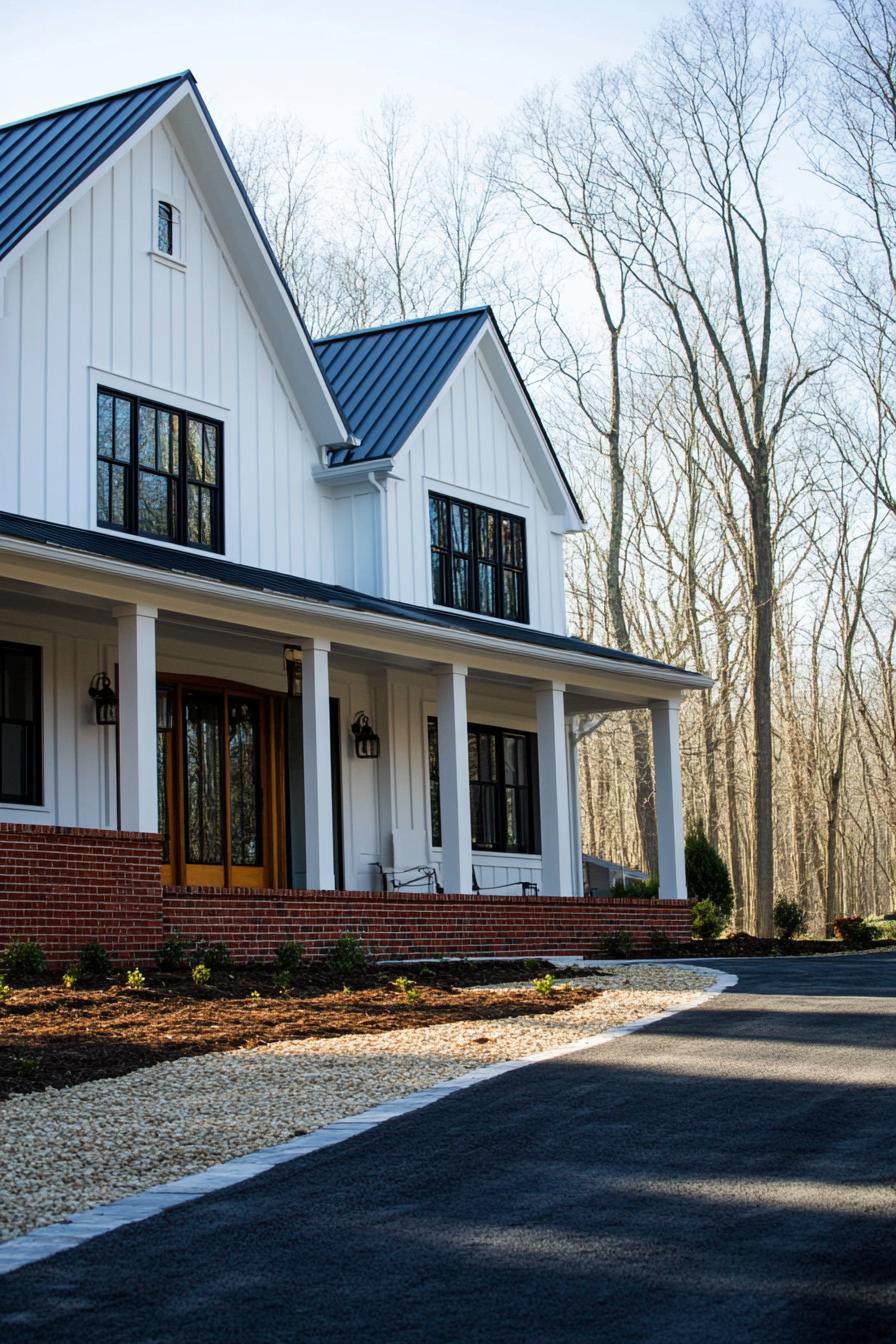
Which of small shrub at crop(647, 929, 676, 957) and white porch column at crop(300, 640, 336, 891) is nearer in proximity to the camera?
white porch column at crop(300, 640, 336, 891)

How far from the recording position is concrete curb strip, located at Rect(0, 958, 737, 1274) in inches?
205

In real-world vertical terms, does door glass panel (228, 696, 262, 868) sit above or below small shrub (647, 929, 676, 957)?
above

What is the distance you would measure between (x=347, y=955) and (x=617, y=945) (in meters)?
4.52

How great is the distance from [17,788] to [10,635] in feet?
4.83

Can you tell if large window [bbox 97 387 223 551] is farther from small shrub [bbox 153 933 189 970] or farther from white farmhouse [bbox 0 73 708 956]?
small shrub [bbox 153 933 189 970]

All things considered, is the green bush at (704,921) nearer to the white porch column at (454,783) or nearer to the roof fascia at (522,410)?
the roof fascia at (522,410)

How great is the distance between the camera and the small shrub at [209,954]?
14.1 m

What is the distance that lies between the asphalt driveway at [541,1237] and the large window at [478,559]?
1381cm

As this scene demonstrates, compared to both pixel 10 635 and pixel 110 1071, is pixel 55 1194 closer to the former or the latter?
pixel 110 1071

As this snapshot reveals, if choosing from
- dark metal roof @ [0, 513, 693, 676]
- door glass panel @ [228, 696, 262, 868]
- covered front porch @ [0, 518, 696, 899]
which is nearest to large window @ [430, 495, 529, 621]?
dark metal roof @ [0, 513, 693, 676]

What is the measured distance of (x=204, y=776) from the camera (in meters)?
18.0

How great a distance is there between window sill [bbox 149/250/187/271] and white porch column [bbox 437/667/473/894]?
532cm

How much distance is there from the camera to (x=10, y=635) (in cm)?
1570

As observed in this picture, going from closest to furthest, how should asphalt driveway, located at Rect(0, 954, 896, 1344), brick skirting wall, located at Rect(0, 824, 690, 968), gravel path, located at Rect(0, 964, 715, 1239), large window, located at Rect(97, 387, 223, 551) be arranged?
asphalt driveway, located at Rect(0, 954, 896, 1344), gravel path, located at Rect(0, 964, 715, 1239), brick skirting wall, located at Rect(0, 824, 690, 968), large window, located at Rect(97, 387, 223, 551)
